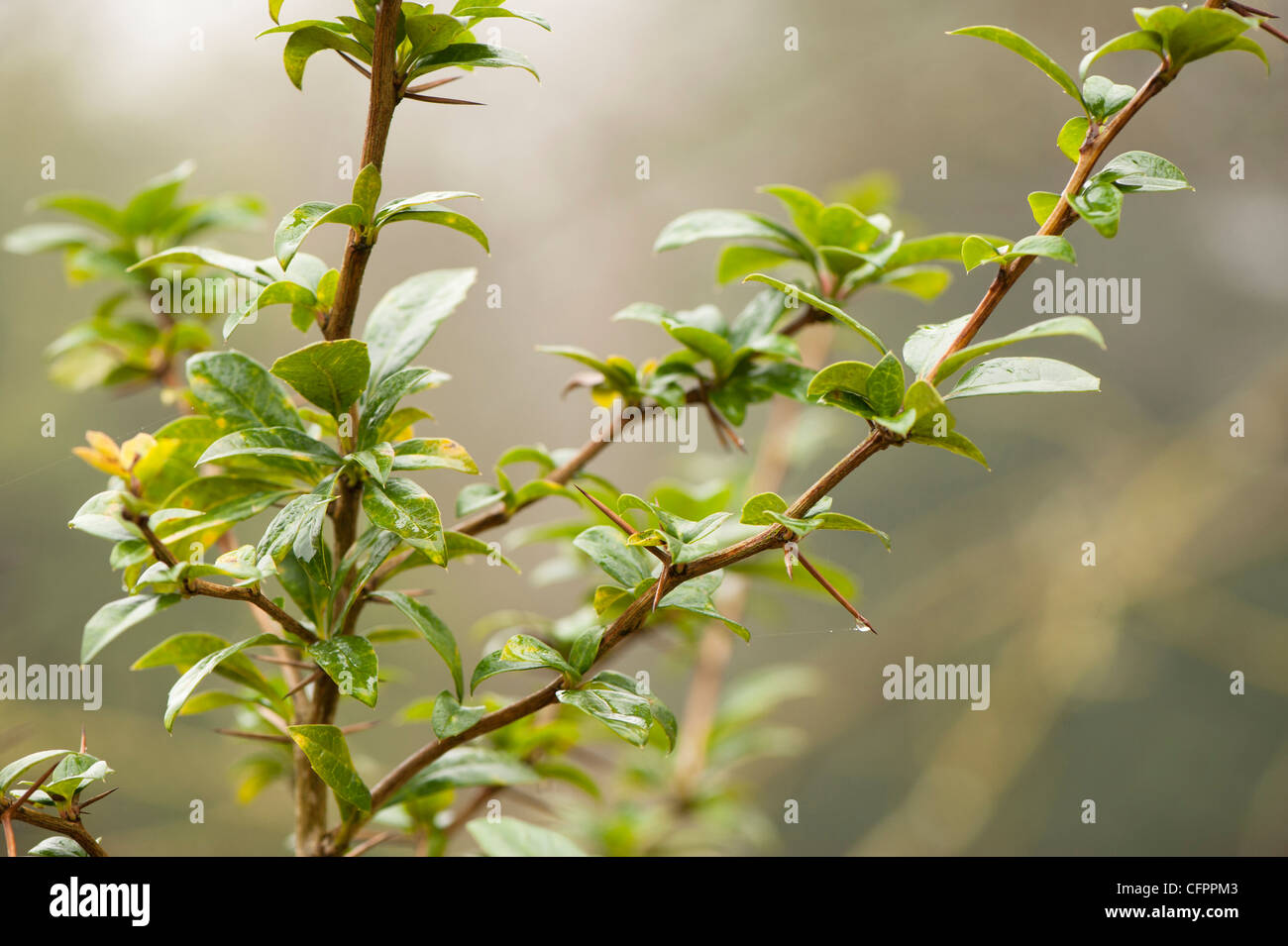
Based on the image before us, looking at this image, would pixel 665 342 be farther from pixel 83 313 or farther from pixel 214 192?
pixel 83 313

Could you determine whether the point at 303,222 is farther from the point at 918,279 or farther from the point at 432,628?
the point at 918,279

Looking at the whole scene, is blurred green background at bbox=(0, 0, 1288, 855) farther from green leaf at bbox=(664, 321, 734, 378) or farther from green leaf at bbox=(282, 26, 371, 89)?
green leaf at bbox=(282, 26, 371, 89)

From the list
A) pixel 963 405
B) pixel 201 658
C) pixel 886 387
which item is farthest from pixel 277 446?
pixel 963 405

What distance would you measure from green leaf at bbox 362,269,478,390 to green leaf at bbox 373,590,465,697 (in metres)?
0.10

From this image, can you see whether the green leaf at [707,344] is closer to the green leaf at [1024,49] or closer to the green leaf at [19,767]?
the green leaf at [1024,49]

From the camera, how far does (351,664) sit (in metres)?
0.37

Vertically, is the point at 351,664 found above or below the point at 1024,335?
below

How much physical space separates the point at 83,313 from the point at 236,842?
0.76 meters

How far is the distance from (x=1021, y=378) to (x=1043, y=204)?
0.10m

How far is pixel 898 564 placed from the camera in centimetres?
156

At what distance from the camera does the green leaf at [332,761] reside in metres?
0.38

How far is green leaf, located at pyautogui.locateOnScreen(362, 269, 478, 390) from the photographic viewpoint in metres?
0.42

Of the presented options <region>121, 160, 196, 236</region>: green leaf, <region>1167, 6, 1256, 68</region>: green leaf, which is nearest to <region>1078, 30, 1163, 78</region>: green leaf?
<region>1167, 6, 1256, 68</region>: green leaf

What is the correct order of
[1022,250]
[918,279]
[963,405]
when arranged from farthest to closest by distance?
[963,405] < [918,279] < [1022,250]
